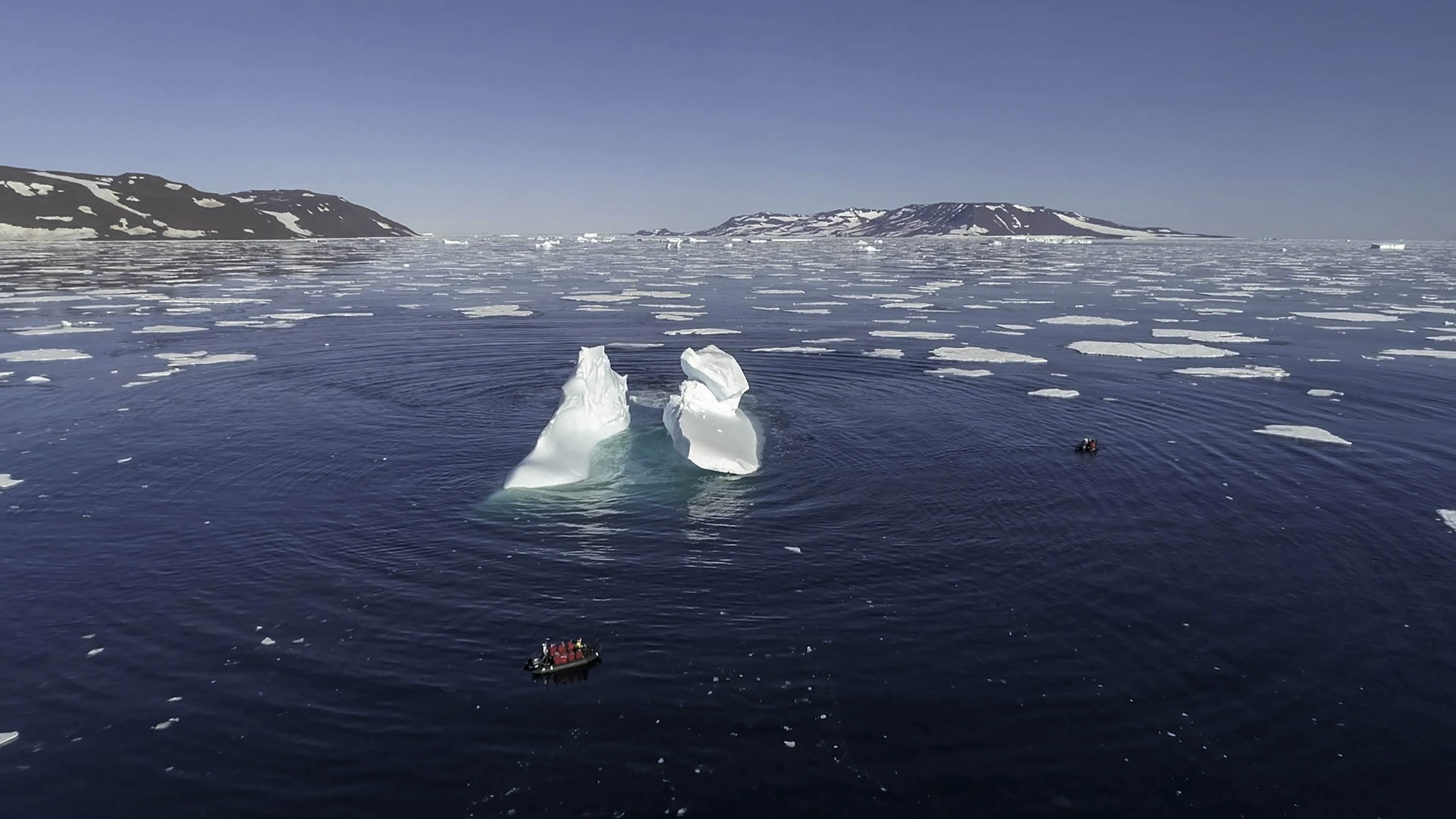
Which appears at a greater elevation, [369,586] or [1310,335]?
[1310,335]

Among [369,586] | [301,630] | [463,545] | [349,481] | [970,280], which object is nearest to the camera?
[301,630]

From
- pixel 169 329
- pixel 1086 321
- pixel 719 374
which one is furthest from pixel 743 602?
pixel 169 329

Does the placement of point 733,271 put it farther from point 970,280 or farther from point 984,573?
point 984,573

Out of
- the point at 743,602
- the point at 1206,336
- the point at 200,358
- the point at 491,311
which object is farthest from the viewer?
the point at 491,311

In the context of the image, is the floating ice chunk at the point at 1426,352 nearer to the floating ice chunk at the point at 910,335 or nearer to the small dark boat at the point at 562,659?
the floating ice chunk at the point at 910,335

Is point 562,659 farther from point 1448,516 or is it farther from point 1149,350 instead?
point 1149,350

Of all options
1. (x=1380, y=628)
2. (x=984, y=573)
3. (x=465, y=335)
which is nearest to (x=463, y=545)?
(x=984, y=573)

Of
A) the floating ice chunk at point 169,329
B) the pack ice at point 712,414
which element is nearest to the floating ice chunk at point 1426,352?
the pack ice at point 712,414
